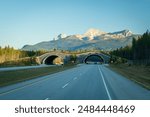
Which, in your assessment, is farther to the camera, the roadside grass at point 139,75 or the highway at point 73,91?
the roadside grass at point 139,75

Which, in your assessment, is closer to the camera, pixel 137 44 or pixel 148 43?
pixel 148 43

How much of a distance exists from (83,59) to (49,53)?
22177 millimetres

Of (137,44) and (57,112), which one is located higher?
(137,44)

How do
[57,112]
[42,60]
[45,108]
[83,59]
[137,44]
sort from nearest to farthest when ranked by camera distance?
1. [57,112]
2. [45,108]
3. [137,44]
4. [42,60]
5. [83,59]

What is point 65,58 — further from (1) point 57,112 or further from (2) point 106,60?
(1) point 57,112

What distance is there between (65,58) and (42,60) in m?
16.7

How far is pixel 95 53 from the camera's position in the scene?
183625mm

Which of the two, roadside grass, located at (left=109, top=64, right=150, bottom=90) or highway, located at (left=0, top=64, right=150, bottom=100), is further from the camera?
roadside grass, located at (left=109, top=64, right=150, bottom=90)

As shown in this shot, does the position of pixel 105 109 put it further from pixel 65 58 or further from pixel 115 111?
pixel 65 58

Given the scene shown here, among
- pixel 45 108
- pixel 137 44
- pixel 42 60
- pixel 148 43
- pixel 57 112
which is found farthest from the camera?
pixel 42 60

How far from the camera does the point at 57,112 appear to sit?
38.7ft

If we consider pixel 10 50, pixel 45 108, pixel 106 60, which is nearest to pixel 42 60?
pixel 10 50

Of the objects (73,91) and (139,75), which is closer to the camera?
(73,91)

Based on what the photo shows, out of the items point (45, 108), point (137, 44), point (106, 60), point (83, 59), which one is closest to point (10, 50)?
point (83, 59)
